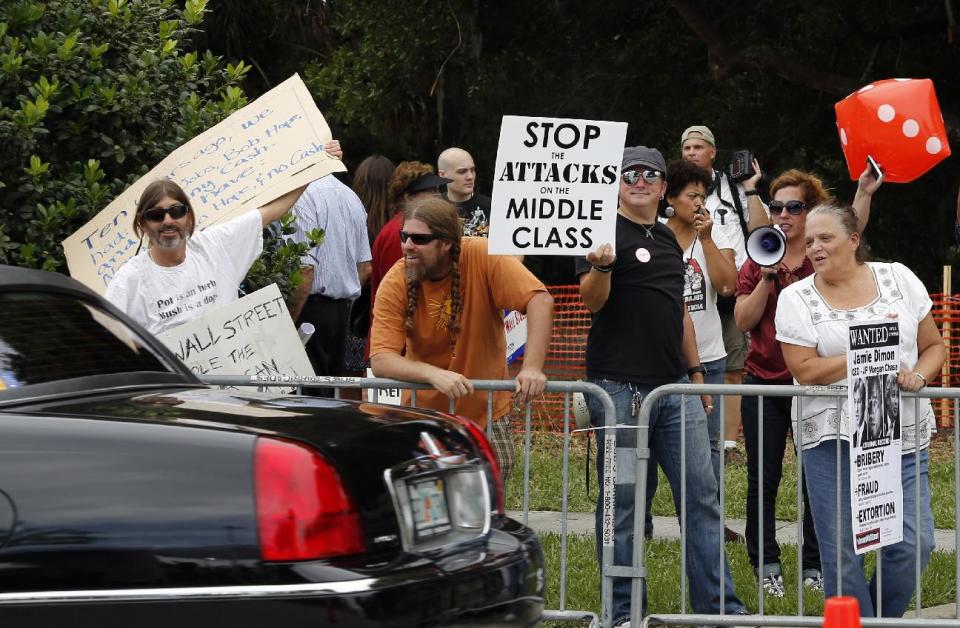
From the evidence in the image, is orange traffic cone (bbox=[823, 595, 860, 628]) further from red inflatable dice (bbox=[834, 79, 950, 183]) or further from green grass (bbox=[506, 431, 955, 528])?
green grass (bbox=[506, 431, 955, 528])

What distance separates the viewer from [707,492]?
6312mm

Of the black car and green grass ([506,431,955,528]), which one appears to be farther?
green grass ([506,431,955,528])

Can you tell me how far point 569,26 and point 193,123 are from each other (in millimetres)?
17616

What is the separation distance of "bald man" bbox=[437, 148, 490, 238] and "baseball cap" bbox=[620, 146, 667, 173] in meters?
2.51

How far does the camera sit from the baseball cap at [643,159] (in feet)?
21.2

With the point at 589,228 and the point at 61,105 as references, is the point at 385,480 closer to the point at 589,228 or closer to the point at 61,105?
the point at 589,228

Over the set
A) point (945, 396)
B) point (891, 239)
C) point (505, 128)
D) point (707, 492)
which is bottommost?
point (707, 492)

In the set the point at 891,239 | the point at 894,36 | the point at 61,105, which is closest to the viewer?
the point at 61,105

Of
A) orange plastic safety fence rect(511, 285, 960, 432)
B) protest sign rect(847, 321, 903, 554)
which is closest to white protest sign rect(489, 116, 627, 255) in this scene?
protest sign rect(847, 321, 903, 554)

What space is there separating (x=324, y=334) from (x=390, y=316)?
2478 mm

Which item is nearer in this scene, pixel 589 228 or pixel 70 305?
pixel 70 305

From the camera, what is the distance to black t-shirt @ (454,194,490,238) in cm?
906

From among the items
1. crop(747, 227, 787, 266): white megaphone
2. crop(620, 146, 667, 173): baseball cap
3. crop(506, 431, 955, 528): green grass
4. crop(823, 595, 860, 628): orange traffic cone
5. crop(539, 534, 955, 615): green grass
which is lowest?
crop(539, 534, 955, 615): green grass

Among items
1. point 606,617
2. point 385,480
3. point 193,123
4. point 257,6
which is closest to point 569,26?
point 257,6
